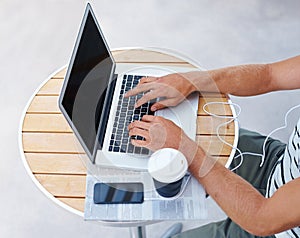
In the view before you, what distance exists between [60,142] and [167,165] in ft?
1.13

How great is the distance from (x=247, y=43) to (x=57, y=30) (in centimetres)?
82

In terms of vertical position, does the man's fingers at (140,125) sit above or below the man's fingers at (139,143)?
above

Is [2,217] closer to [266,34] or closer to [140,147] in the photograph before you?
[140,147]

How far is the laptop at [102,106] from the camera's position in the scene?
1.11 m

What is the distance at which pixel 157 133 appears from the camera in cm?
116

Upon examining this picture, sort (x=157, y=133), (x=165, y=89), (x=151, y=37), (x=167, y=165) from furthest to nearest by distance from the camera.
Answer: (x=151, y=37) → (x=165, y=89) → (x=157, y=133) → (x=167, y=165)

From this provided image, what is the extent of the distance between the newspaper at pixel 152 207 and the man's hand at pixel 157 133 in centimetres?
7

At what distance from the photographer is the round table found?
116cm

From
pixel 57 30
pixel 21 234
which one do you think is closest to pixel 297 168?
pixel 21 234

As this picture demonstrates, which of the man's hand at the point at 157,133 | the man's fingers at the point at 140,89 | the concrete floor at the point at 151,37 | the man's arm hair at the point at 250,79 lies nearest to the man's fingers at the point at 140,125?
the man's hand at the point at 157,133

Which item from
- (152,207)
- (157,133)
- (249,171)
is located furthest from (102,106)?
(249,171)

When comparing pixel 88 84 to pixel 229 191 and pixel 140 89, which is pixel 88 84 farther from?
pixel 229 191

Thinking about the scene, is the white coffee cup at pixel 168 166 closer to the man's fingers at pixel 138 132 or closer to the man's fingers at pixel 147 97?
the man's fingers at pixel 138 132

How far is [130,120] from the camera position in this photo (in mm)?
1231
